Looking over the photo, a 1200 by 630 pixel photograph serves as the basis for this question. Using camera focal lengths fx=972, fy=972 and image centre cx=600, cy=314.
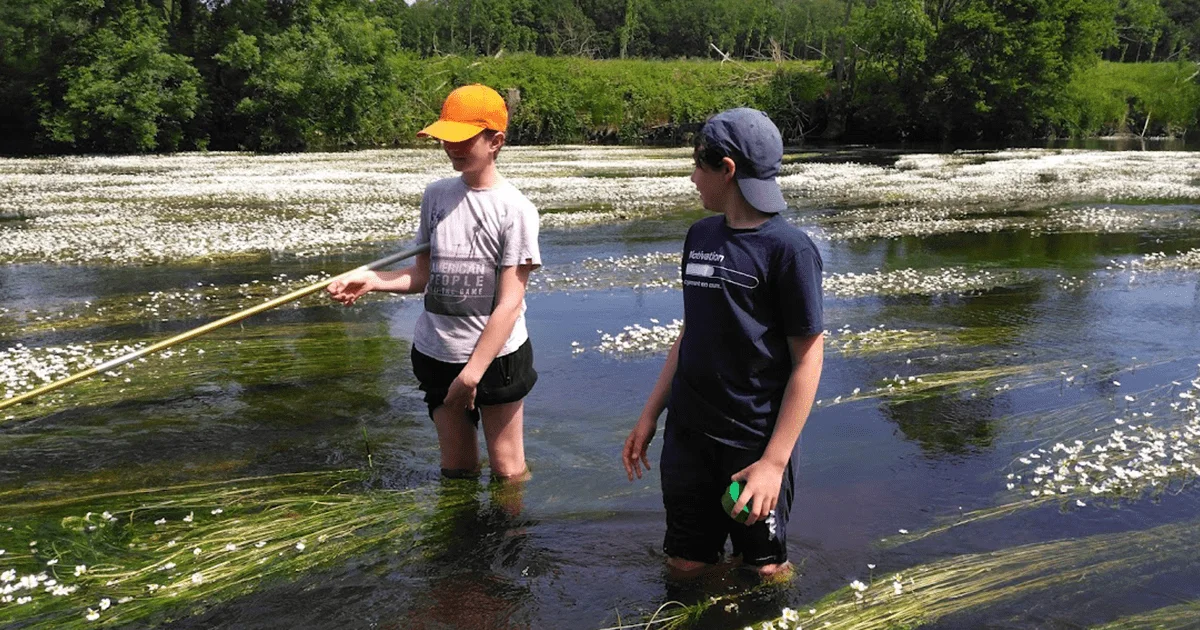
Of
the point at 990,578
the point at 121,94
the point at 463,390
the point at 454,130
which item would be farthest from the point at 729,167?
the point at 121,94

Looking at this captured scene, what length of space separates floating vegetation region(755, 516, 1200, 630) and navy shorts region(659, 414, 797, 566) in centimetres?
65

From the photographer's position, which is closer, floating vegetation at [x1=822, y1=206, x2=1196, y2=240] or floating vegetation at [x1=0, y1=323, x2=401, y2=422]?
floating vegetation at [x1=0, y1=323, x2=401, y2=422]

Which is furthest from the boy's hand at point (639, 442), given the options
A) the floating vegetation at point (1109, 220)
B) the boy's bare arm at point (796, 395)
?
the floating vegetation at point (1109, 220)

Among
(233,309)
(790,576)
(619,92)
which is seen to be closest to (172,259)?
(233,309)

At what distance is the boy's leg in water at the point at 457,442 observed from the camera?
5.89 meters

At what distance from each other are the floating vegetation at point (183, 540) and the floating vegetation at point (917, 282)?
9658mm

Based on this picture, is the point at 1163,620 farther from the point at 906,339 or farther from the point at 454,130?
the point at 906,339

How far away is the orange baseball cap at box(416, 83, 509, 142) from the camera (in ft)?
16.9

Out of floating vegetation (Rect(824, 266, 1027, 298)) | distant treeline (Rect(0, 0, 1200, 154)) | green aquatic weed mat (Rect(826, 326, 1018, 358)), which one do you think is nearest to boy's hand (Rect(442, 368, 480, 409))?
green aquatic weed mat (Rect(826, 326, 1018, 358))

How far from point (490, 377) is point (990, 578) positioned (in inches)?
122

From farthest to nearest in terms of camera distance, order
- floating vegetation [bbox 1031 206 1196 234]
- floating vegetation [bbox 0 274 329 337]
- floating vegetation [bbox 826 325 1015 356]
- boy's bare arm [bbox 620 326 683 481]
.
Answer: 1. floating vegetation [bbox 1031 206 1196 234]
2. floating vegetation [bbox 0 274 329 337]
3. floating vegetation [bbox 826 325 1015 356]
4. boy's bare arm [bbox 620 326 683 481]

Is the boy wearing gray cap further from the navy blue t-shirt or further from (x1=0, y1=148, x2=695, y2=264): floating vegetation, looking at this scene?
(x1=0, y1=148, x2=695, y2=264): floating vegetation

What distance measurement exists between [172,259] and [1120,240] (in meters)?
18.7

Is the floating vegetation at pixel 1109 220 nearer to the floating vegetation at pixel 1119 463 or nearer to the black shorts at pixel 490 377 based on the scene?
the floating vegetation at pixel 1119 463
